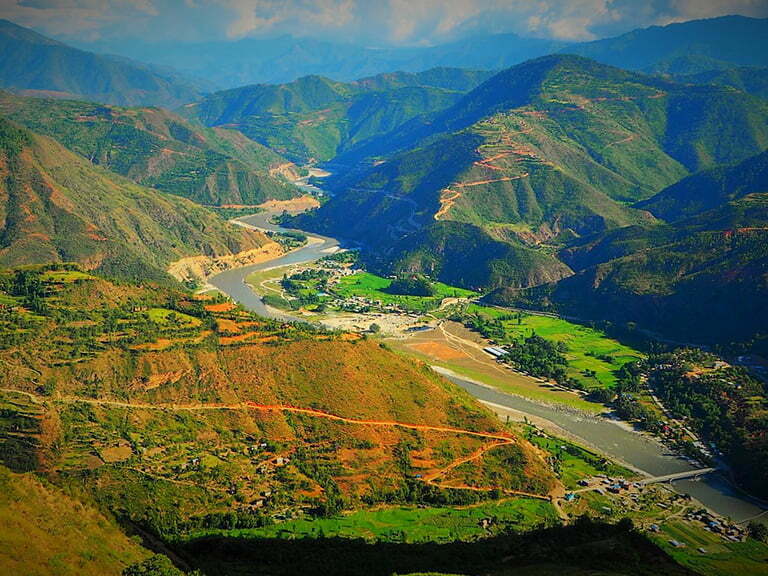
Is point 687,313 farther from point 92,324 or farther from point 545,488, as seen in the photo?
point 92,324

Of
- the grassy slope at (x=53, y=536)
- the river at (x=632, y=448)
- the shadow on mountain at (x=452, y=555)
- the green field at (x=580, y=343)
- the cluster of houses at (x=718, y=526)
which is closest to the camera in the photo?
the grassy slope at (x=53, y=536)

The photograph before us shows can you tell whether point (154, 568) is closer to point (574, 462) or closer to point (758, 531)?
point (574, 462)

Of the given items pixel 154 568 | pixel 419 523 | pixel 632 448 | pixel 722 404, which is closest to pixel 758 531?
pixel 632 448

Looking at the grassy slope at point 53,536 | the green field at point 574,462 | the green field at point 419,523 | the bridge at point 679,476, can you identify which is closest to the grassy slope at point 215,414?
the green field at point 419,523

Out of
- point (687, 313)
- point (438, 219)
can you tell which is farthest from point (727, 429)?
point (438, 219)

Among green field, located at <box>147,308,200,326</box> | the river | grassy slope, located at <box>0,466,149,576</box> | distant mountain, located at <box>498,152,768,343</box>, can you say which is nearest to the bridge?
the river

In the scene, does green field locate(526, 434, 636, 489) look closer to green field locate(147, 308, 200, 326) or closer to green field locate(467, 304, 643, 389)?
green field locate(467, 304, 643, 389)

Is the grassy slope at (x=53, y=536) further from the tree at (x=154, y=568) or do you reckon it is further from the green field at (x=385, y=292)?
the green field at (x=385, y=292)

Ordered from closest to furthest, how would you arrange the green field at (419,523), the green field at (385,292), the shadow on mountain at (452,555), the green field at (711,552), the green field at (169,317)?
the shadow on mountain at (452,555), the green field at (711,552), the green field at (419,523), the green field at (169,317), the green field at (385,292)
